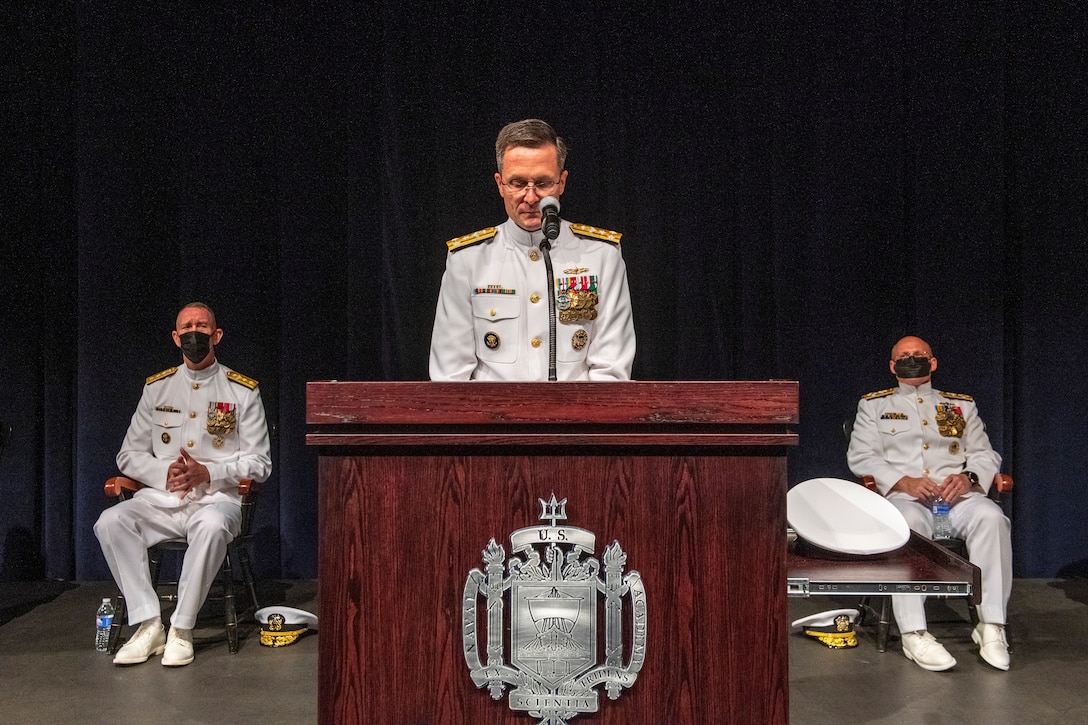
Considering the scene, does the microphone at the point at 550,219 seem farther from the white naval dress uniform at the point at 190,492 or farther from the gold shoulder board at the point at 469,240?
the white naval dress uniform at the point at 190,492

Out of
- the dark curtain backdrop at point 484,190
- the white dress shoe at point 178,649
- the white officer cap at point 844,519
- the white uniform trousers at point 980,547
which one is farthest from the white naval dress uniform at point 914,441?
the white dress shoe at point 178,649

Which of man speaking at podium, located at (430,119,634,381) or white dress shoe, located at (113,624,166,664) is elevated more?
man speaking at podium, located at (430,119,634,381)

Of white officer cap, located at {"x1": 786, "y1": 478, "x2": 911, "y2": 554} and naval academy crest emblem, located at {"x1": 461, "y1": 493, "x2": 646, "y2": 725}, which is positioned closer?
naval academy crest emblem, located at {"x1": 461, "y1": 493, "x2": 646, "y2": 725}

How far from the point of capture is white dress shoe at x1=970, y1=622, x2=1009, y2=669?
3.60m

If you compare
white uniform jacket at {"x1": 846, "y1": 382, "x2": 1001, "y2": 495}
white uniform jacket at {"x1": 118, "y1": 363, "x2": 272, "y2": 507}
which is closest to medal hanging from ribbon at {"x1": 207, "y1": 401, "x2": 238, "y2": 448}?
white uniform jacket at {"x1": 118, "y1": 363, "x2": 272, "y2": 507}

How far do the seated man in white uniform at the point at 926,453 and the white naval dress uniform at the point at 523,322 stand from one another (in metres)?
2.06

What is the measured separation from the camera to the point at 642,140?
4738 millimetres

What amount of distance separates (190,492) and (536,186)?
2479 mm

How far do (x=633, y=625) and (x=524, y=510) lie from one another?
25 centimetres

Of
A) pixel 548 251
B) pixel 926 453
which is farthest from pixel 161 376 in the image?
pixel 926 453

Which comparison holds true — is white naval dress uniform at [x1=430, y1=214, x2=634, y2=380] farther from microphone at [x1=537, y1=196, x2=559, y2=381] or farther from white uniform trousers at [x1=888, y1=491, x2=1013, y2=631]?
white uniform trousers at [x1=888, y1=491, x2=1013, y2=631]

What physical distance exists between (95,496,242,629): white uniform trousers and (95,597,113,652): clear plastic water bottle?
0.23ft

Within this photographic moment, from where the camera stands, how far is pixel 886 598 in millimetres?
3807

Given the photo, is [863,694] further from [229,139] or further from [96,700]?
[229,139]
